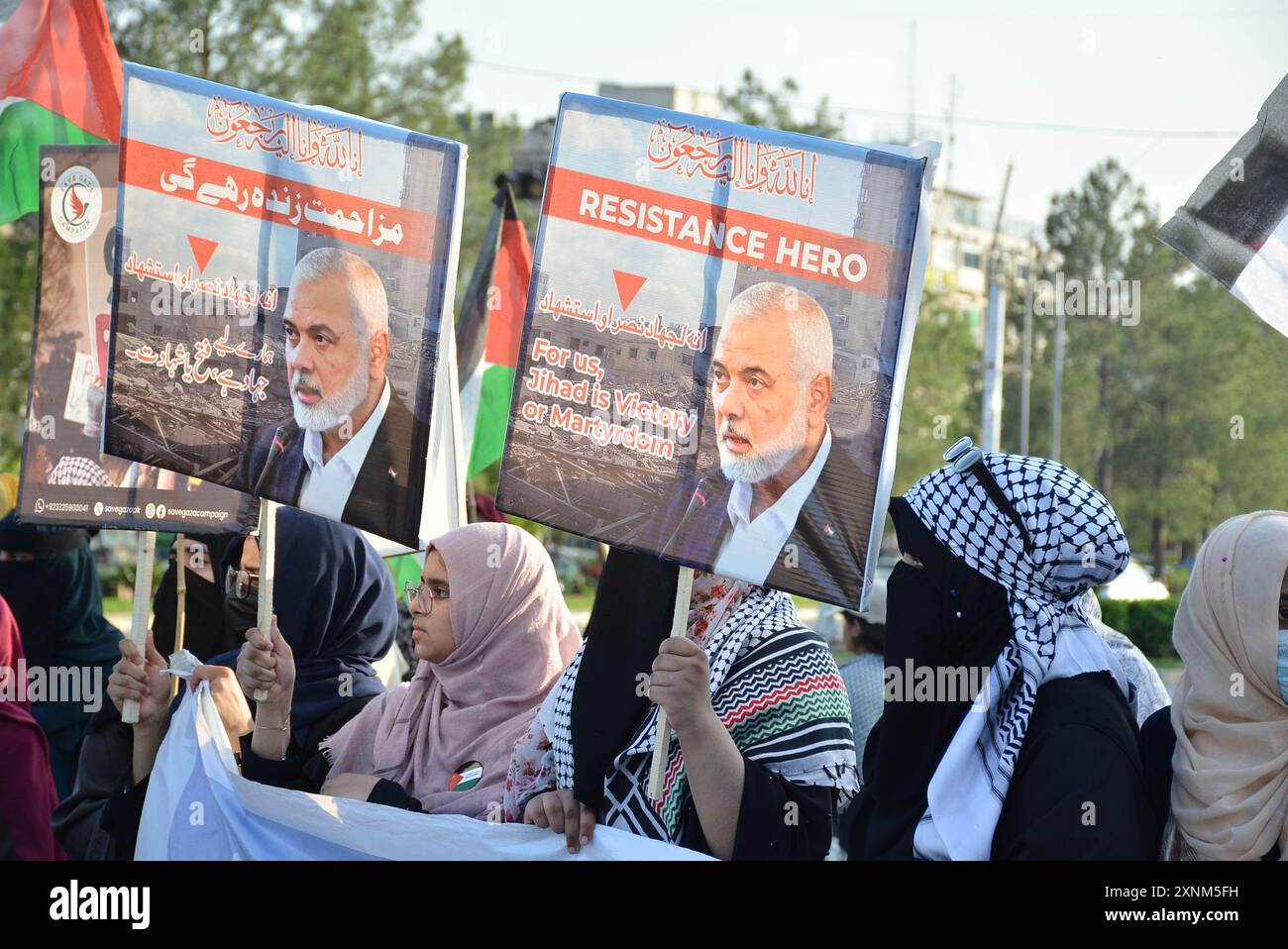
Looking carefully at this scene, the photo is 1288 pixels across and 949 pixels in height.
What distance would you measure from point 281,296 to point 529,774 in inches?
46.5

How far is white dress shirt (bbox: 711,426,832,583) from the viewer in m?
2.52

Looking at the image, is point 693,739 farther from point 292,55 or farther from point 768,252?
point 292,55

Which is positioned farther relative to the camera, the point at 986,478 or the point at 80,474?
the point at 80,474

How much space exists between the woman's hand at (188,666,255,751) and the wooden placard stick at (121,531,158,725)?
0.49 ft

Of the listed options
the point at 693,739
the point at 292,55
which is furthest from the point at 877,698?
the point at 292,55

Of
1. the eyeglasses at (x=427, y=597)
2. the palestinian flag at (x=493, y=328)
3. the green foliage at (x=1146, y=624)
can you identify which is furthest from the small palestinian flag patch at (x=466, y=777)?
the green foliage at (x=1146, y=624)

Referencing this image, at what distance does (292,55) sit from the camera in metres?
17.7

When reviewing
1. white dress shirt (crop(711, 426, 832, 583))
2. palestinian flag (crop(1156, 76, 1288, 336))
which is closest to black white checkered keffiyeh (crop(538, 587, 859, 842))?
white dress shirt (crop(711, 426, 832, 583))

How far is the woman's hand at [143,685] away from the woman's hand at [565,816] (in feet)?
3.45

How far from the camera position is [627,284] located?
262 cm

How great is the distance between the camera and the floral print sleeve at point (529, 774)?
9.75 feet

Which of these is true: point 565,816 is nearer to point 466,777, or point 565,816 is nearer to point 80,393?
point 466,777

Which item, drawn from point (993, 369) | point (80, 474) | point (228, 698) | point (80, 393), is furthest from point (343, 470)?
point (993, 369)

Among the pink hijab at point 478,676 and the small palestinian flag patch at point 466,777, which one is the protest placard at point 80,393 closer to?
the pink hijab at point 478,676
